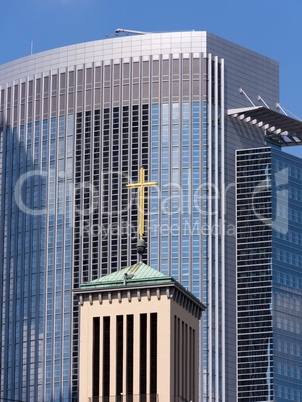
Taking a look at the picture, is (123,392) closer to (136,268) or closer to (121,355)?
(121,355)

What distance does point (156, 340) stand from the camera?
564ft

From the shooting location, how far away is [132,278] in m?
175

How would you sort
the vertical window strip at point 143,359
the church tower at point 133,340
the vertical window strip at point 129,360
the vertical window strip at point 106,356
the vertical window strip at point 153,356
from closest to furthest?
the vertical window strip at point 153,356, the vertical window strip at point 143,359, the vertical window strip at point 129,360, the church tower at point 133,340, the vertical window strip at point 106,356

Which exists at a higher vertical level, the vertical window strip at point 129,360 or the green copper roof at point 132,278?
the green copper roof at point 132,278

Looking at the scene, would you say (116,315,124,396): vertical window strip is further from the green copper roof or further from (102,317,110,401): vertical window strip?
the green copper roof

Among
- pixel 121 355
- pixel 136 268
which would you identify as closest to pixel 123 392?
pixel 121 355

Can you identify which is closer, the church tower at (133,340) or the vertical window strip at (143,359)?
the vertical window strip at (143,359)

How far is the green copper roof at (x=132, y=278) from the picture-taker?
174 metres

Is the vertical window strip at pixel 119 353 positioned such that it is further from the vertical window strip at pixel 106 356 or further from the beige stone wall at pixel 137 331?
the vertical window strip at pixel 106 356

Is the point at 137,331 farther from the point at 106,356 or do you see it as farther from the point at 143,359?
the point at 106,356

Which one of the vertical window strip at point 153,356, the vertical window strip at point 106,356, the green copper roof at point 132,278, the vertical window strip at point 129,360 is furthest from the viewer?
the green copper roof at point 132,278

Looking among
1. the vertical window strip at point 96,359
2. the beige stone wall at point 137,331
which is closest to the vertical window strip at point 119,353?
the beige stone wall at point 137,331

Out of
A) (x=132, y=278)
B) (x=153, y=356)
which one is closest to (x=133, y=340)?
(x=153, y=356)

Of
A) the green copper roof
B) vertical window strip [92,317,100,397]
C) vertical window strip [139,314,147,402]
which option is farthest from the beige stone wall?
the green copper roof
